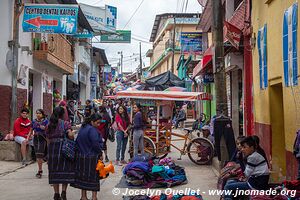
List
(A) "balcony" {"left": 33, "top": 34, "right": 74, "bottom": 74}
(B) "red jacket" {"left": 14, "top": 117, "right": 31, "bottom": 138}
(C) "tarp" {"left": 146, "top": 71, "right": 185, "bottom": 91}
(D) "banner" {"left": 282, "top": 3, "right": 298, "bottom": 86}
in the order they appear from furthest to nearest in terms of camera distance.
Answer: (C) "tarp" {"left": 146, "top": 71, "right": 185, "bottom": 91} → (A) "balcony" {"left": 33, "top": 34, "right": 74, "bottom": 74} → (B) "red jacket" {"left": 14, "top": 117, "right": 31, "bottom": 138} → (D) "banner" {"left": 282, "top": 3, "right": 298, "bottom": 86}

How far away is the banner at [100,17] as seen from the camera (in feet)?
88.2

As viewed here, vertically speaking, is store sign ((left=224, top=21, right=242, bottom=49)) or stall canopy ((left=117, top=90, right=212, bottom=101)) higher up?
store sign ((left=224, top=21, right=242, bottom=49))

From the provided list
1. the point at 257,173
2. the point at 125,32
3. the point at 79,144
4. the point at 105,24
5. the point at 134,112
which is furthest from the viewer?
the point at 125,32

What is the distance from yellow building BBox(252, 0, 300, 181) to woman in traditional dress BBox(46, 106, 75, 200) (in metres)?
3.78

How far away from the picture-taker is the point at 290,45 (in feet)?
23.1

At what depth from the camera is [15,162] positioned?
11.6 m

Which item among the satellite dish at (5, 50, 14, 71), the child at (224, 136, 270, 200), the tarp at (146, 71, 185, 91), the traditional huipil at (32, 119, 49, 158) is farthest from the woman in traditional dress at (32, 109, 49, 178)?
the tarp at (146, 71, 185, 91)

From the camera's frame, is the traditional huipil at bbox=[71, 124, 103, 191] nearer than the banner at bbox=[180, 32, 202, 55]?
Yes

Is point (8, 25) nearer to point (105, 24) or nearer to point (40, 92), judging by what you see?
point (40, 92)

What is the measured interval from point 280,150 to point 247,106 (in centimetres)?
284

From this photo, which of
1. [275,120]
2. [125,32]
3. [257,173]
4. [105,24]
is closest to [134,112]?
[275,120]

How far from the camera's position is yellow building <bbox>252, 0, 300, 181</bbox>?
6988mm

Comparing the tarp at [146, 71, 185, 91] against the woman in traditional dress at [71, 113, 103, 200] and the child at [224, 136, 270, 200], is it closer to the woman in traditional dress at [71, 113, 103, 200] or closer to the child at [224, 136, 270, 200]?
the woman in traditional dress at [71, 113, 103, 200]

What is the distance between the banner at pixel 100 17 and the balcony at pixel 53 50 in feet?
21.8
